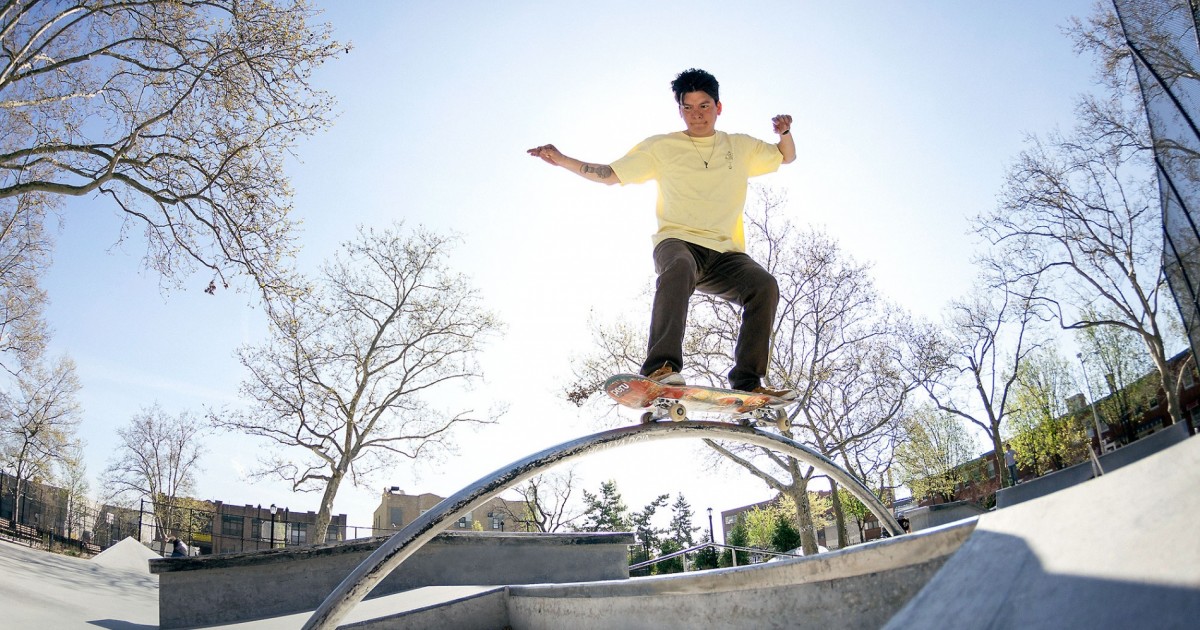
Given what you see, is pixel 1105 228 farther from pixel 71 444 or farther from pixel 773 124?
pixel 71 444

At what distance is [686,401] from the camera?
3.65 m

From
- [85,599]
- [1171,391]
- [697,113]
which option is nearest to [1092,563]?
[697,113]

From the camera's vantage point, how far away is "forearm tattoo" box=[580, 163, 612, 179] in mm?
3904

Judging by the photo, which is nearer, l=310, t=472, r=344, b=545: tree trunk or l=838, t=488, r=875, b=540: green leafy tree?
l=310, t=472, r=344, b=545: tree trunk

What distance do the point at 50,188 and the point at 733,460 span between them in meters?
17.8

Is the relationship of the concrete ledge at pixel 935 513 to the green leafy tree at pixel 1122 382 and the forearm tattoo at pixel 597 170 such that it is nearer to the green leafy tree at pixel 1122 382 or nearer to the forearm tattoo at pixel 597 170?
the green leafy tree at pixel 1122 382

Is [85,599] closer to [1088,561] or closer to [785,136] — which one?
[785,136]

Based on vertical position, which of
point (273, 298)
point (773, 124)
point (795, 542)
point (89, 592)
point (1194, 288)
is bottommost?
point (795, 542)

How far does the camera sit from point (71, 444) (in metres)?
31.2

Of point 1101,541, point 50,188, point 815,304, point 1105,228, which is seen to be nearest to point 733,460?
point 815,304

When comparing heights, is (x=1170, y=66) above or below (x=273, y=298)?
below

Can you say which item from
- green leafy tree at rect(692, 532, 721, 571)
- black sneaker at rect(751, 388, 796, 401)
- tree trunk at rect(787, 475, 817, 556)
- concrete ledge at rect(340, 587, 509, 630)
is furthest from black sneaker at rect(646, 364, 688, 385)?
green leafy tree at rect(692, 532, 721, 571)

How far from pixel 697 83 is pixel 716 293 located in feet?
4.44

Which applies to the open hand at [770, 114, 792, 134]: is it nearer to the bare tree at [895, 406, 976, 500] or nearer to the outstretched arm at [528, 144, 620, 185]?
the outstretched arm at [528, 144, 620, 185]
